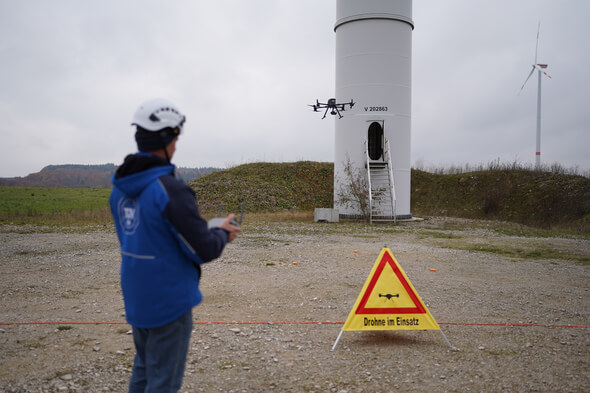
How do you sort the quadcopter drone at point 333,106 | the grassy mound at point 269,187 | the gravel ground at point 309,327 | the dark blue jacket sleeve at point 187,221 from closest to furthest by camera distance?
the dark blue jacket sleeve at point 187,221, the gravel ground at point 309,327, the quadcopter drone at point 333,106, the grassy mound at point 269,187

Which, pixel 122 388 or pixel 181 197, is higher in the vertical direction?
pixel 181 197

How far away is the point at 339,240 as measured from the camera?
47.9 ft

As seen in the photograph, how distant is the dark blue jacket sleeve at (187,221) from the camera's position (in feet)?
7.82

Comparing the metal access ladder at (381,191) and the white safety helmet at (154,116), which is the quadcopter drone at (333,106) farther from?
the white safety helmet at (154,116)

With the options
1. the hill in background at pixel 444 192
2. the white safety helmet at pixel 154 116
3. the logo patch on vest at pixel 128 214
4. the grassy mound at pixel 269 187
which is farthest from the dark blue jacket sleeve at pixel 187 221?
the grassy mound at pixel 269 187

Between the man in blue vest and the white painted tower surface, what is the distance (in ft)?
61.4

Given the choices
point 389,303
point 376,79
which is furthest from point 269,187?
point 389,303

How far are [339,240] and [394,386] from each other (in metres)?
10.3

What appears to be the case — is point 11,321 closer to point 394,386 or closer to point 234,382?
point 234,382

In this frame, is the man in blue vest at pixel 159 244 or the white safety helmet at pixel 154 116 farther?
the white safety helmet at pixel 154 116

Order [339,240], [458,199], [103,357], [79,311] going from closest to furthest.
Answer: [103,357], [79,311], [339,240], [458,199]

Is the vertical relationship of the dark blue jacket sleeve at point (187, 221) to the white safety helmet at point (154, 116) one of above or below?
below

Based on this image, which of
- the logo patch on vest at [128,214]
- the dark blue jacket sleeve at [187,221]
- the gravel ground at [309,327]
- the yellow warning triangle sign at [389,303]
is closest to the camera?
the dark blue jacket sleeve at [187,221]

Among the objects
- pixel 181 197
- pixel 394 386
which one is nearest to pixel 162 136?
pixel 181 197
